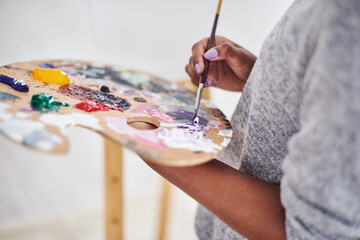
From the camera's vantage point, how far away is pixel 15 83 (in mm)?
443

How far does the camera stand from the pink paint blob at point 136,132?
1.26 feet

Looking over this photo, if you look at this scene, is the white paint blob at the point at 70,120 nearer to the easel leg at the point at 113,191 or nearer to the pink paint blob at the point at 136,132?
the pink paint blob at the point at 136,132

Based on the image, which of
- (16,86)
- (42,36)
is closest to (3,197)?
(42,36)

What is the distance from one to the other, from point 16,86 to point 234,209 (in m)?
0.37

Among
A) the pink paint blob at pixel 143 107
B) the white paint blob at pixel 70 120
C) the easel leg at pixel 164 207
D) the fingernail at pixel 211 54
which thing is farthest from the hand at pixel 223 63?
the easel leg at pixel 164 207

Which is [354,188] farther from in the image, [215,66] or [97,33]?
[97,33]

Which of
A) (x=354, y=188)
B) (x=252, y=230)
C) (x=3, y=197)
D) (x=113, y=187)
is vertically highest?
(x=354, y=188)

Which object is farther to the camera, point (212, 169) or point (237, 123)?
point (237, 123)

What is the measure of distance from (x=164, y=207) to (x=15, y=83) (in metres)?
0.94

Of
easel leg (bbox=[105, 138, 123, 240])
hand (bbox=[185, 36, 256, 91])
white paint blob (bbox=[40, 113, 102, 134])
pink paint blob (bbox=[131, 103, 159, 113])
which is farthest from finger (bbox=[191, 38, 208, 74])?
easel leg (bbox=[105, 138, 123, 240])

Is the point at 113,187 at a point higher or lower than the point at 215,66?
lower

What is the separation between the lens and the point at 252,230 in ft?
1.34

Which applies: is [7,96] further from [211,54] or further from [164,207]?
[164,207]

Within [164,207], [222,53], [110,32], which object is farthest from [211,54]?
[164,207]
